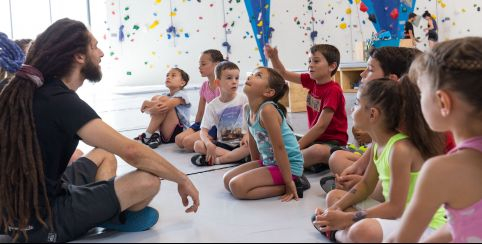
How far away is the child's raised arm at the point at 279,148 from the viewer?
96.7 inches

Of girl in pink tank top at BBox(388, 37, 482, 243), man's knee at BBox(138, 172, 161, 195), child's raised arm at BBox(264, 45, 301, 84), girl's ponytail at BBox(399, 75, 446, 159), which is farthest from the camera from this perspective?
child's raised arm at BBox(264, 45, 301, 84)

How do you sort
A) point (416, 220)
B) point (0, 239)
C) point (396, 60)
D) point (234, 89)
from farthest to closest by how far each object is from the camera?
point (234, 89) → point (396, 60) → point (0, 239) → point (416, 220)

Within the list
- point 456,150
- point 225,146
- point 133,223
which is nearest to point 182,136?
point 225,146

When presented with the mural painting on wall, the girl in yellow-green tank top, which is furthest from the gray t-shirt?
the mural painting on wall

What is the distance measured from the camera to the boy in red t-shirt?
9.64 feet

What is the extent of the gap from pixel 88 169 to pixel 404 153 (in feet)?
4.80

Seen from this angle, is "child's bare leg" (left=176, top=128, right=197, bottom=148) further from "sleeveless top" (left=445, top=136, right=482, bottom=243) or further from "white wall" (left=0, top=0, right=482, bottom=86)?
"white wall" (left=0, top=0, right=482, bottom=86)

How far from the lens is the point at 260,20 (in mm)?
8734

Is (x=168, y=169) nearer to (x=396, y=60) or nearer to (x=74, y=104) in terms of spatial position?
(x=74, y=104)

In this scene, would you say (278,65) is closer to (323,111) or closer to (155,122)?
(323,111)

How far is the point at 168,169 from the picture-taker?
2.01 metres

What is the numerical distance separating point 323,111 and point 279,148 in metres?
0.60

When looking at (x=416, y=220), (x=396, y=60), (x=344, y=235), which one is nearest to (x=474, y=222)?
(x=416, y=220)

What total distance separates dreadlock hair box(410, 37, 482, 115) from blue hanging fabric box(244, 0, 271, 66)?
7511 millimetres
